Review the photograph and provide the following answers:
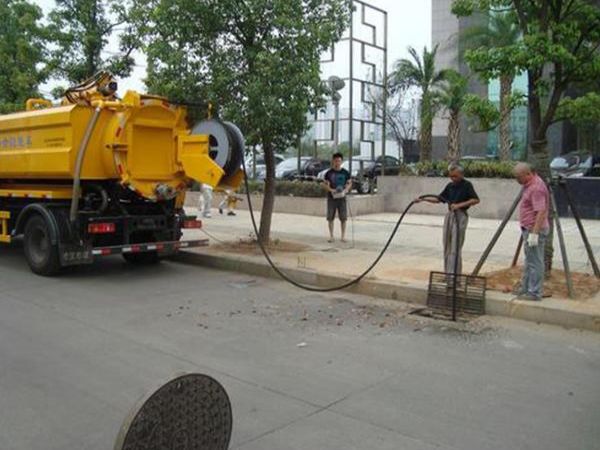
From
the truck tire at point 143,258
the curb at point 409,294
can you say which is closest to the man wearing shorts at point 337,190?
the curb at point 409,294

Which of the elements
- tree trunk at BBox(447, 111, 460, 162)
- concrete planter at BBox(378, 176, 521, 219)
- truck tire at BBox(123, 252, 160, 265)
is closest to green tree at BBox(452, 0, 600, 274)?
truck tire at BBox(123, 252, 160, 265)

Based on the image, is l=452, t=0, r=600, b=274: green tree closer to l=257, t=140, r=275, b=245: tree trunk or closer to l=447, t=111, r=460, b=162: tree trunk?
l=257, t=140, r=275, b=245: tree trunk

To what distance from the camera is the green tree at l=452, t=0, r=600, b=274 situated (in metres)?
8.58

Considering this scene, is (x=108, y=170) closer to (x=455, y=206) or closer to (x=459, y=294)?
(x=455, y=206)

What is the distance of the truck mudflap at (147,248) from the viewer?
10039 millimetres

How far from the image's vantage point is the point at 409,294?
8.74m

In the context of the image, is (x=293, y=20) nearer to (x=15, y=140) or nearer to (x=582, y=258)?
(x=15, y=140)

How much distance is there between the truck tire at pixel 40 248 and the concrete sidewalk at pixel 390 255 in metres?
2.57

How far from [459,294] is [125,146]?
5.22 meters

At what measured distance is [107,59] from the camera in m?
18.3

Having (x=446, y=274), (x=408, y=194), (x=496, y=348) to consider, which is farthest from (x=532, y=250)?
(x=408, y=194)

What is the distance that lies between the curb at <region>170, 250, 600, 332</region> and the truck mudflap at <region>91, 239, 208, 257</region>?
25.7 inches

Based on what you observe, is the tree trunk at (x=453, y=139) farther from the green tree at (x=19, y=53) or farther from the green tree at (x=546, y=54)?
the green tree at (x=546, y=54)

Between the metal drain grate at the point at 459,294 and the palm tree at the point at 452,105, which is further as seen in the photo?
the palm tree at the point at 452,105
